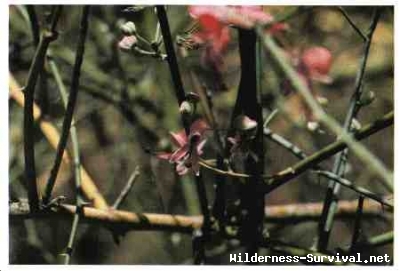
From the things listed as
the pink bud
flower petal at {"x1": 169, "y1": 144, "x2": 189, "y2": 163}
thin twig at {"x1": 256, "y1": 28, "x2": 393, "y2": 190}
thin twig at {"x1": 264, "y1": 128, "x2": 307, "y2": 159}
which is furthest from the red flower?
thin twig at {"x1": 256, "y1": 28, "x2": 393, "y2": 190}

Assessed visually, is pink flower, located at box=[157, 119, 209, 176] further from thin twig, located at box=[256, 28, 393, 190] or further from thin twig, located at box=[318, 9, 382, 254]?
thin twig, located at box=[256, 28, 393, 190]

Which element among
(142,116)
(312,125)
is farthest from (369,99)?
(142,116)

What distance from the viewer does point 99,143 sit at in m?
1.55

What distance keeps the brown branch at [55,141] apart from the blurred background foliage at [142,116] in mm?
106

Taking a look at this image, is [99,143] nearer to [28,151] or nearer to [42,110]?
[42,110]

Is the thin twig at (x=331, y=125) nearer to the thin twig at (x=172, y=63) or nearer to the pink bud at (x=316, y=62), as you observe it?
the thin twig at (x=172, y=63)

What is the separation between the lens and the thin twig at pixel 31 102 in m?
0.69

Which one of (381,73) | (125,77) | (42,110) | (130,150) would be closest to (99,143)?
(130,150)

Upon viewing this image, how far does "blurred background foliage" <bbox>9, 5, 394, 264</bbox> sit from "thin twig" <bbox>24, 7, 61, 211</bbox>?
46 centimetres

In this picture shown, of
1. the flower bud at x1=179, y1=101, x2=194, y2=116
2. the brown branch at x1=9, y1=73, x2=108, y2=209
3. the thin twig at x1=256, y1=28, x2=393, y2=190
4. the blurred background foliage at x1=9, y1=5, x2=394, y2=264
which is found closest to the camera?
the thin twig at x1=256, y1=28, x2=393, y2=190

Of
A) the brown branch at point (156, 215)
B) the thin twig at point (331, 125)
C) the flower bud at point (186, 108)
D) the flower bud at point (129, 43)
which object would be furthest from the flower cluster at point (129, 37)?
the thin twig at point (331, 125)

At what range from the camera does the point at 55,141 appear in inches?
44.2

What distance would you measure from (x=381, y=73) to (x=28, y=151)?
3.04 ft

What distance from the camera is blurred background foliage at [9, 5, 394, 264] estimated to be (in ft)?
4.55
